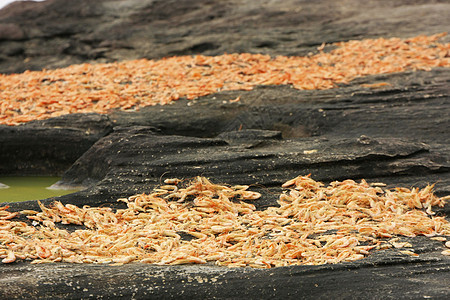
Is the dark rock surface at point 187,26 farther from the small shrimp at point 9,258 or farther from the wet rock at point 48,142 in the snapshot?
the small shrimp at point 9,258

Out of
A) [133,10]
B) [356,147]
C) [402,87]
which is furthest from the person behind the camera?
[133,10]

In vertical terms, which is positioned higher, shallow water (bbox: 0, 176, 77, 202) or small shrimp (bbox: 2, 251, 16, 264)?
small shrimp (bbox: 2, 251, 16, 264)

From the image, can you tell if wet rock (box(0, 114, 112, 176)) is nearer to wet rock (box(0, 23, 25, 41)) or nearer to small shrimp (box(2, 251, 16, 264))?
small shrimp (box(2, 251, 16, 264))

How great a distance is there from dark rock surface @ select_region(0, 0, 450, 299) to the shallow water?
0.70ft

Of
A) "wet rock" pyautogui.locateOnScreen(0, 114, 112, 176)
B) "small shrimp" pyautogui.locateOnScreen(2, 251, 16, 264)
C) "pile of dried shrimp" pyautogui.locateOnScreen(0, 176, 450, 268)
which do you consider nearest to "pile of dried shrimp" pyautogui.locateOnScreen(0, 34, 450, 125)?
"wet rock" pyautogui.locateOnScreen(0, 114, 112, 176)

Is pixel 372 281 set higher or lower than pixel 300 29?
lower

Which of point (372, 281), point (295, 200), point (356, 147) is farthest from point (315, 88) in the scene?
point (372, 281)

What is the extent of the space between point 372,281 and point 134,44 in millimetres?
10486

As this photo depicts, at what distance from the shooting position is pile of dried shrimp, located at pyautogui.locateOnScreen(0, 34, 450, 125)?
794cm

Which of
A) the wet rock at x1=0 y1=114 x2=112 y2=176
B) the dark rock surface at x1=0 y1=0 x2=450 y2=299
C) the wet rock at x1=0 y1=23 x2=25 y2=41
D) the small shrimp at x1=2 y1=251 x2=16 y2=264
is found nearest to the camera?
the dark rock surface at x1=0 y1=0 x2=450 y2=299

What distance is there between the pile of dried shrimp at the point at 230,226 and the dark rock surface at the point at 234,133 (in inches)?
7.1

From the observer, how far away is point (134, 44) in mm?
12547

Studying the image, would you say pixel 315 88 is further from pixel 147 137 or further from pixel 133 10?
pixel 133 10

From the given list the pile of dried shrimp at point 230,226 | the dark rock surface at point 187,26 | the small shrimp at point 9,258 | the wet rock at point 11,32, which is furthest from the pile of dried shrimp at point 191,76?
the small shrimp at point 9,258
